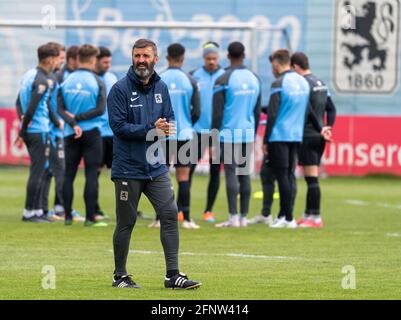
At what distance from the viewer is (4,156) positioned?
27203mm

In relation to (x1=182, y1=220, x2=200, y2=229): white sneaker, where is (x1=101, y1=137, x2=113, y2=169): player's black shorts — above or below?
above

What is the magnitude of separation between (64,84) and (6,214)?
2790 mm

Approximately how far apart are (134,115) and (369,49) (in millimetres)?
18879

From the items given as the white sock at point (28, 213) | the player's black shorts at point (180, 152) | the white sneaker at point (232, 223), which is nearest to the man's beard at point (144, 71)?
the player's black shorts at point (180, 152)

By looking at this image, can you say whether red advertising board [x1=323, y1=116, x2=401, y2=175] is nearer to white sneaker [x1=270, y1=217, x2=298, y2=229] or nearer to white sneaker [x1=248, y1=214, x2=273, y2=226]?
white sneaker [x1=248, y1=214, x2=273, y2=226]

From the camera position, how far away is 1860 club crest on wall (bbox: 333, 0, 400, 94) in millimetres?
28703

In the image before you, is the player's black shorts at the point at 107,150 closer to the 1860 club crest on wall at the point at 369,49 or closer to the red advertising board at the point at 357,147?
the red advertising board at the point at 357,147

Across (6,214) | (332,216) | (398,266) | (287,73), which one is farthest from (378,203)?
(398,266)

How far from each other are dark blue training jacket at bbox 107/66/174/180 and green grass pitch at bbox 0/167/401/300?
1036 millimetres

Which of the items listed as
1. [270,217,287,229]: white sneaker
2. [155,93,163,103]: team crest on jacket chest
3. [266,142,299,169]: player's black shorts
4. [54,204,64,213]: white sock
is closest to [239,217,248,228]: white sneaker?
[270,217,287,229]: white sneaker

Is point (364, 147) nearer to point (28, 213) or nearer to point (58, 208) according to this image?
point (58, 208)

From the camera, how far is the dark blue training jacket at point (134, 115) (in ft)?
34.7

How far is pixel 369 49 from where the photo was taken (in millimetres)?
28797
